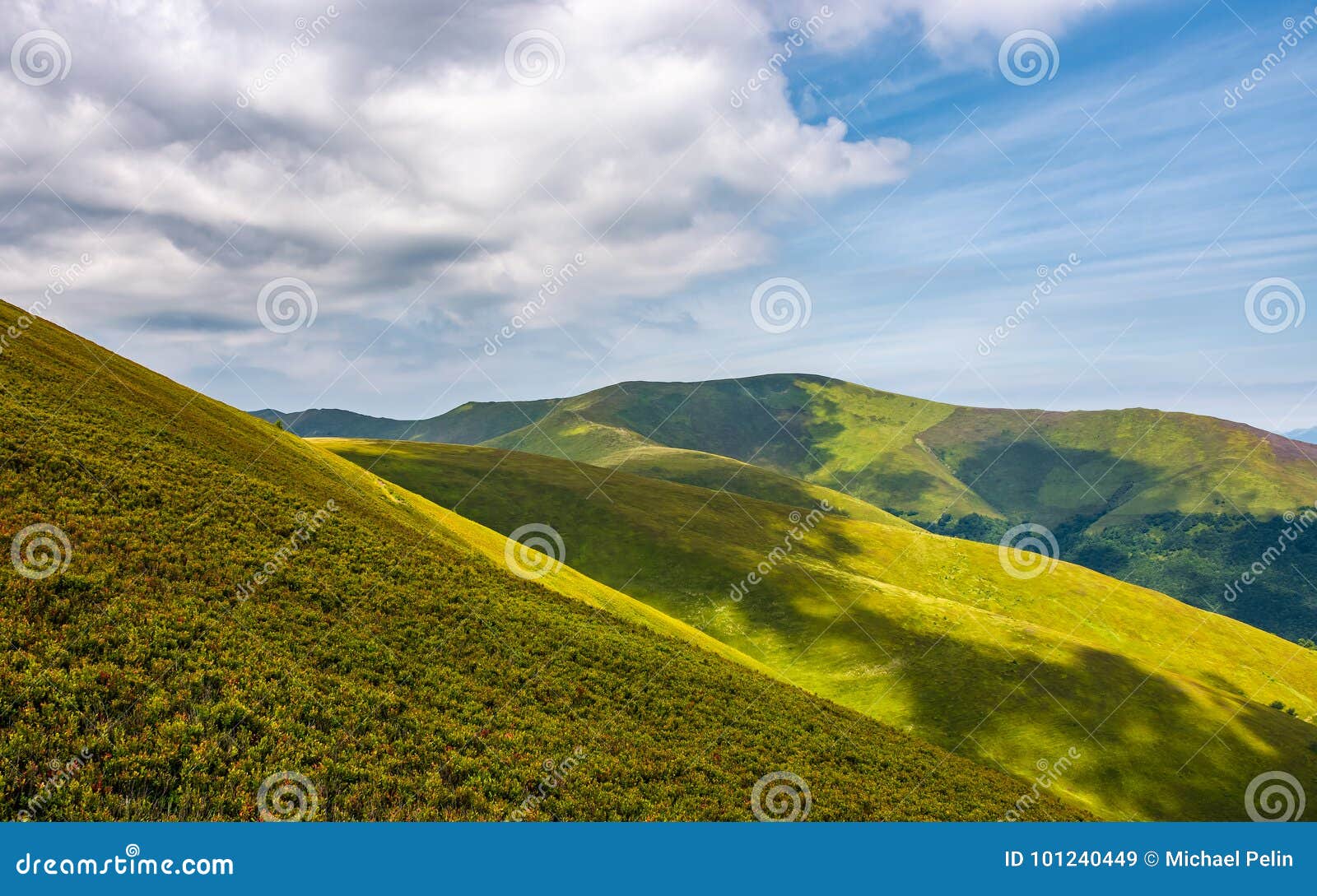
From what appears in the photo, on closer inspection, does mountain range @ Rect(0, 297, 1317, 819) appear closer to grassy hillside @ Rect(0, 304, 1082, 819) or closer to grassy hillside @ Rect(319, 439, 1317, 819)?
grassy hillside @ Rect(0, 304, 1082, 819)

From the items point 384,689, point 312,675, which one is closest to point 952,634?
point 384,689

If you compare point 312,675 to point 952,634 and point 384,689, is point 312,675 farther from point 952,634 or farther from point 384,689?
point 952,634

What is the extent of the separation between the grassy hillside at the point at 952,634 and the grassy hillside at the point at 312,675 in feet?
130

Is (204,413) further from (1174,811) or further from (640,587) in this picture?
(1174,811)

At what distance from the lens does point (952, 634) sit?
94938mm

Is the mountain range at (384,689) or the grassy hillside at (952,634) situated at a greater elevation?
the grassy hillside at (952,634)

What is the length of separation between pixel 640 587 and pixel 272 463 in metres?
72.9

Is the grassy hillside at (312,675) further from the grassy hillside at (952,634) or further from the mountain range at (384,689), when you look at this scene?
the grassy hillside at (952,634)

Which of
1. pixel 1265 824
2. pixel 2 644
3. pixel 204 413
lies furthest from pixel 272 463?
pixel 1265 824

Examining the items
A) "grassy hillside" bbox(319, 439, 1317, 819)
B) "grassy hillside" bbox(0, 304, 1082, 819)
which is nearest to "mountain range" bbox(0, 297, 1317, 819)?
"grassy hillside" bbox(0, 304, 1082, 819)

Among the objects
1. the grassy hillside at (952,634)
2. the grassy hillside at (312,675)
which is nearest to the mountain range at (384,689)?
the grassy hillside at (312,675)

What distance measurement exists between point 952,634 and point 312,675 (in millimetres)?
94528

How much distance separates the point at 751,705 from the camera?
36.1 meters

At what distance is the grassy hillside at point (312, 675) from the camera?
17641 millimetres
